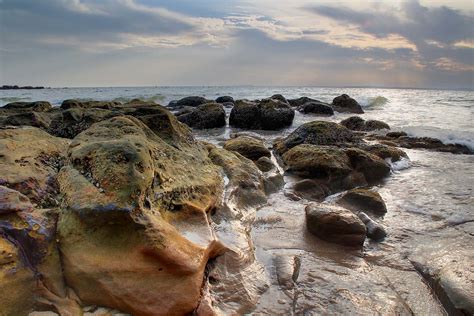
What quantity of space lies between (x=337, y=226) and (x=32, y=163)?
2817 mm

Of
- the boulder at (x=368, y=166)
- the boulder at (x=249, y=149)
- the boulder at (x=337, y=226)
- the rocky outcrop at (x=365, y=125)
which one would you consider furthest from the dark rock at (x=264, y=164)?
the rocky outcrop at (x=365, y=125)

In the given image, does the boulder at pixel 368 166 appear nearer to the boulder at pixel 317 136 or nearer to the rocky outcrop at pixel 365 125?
the boulder at pixel 317 136

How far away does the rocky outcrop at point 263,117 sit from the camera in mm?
12273

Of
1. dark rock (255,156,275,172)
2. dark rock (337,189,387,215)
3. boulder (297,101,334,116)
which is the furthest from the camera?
boulder (297,101,334,116)

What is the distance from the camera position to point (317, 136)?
7891mm

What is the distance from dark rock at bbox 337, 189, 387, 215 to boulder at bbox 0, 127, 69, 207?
3.30 meters

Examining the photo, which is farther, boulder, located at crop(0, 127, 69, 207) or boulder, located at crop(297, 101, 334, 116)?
boulder, located at crop(297, 101, 334, 116)

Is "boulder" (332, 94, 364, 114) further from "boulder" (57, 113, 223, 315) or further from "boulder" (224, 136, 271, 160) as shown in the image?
"boulder" (57, 113, 223, 315)

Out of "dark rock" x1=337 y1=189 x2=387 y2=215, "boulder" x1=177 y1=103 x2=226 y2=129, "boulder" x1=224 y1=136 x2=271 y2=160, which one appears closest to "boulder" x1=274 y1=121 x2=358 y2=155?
"boulder" x1=224 y1=136 x2=271 y2=160

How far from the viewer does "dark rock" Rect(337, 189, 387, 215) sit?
4.48 meters

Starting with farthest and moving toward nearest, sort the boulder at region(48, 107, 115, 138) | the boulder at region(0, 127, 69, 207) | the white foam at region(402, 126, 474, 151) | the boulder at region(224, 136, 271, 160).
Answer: the white foam at region(402, 126, 474, 151) < the boulder at region(224, 136, 271, 160) < the boulder at region(48, 107, 115, 138) < the boulder at region(0, 127, 69, 207)

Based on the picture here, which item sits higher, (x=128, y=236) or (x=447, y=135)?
(x=128, y=236)

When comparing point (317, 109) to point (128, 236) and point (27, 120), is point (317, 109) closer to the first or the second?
point (27, 120)

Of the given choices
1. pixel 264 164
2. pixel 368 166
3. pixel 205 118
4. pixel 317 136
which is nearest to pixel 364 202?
pixel 368 166
